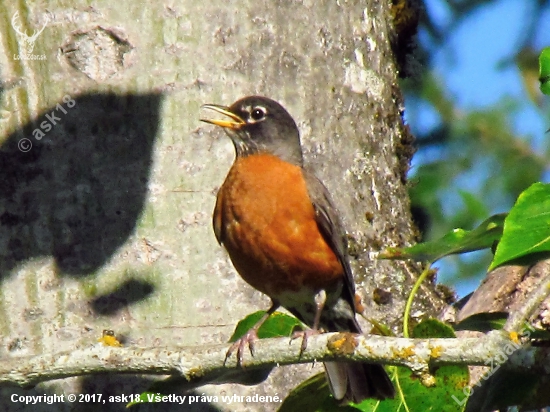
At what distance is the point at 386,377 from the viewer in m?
3.03

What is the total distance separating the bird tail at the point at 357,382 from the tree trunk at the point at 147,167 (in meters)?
0.17

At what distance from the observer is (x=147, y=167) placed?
3090 mm

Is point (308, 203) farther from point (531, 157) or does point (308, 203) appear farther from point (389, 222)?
point (531, 157)

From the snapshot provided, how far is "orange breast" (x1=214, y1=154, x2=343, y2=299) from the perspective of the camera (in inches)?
139

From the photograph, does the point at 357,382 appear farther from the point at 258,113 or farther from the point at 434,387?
the point at 258,113

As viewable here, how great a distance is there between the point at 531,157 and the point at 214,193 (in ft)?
9.37

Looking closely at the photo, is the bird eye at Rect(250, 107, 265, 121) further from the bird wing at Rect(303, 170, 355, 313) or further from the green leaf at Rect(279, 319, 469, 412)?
the green leaf at Rect(279, 319, 469, 412)

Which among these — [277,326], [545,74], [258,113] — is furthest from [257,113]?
[545,74]

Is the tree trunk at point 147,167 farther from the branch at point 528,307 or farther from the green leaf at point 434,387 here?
the branch at point 528,307

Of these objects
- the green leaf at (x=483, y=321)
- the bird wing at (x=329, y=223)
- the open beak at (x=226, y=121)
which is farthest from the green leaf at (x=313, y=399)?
the open beak at (x=226, y=121)

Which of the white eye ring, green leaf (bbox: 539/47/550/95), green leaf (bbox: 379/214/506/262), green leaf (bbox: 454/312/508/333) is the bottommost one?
green leaf (bbox: 454/312/508/333)

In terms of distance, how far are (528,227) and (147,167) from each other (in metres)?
1.62

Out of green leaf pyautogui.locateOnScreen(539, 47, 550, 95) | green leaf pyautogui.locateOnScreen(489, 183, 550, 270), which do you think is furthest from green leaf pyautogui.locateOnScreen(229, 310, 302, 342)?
green leaf pyautogui.locateOnScreen(539, 47, 550, 95)

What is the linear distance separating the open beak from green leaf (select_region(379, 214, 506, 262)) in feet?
3.01
